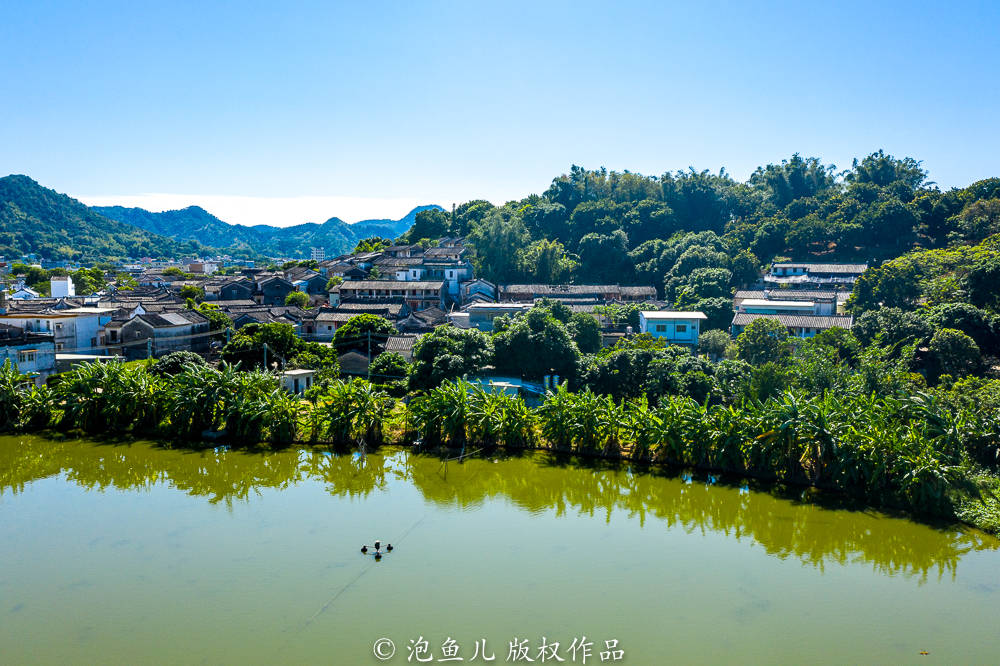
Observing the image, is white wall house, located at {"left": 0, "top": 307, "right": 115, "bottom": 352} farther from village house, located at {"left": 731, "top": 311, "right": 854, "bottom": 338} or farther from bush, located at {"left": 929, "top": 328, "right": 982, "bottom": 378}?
bush, located at {"left": 929, "top": 328, "right": 982, "bottom": 378}

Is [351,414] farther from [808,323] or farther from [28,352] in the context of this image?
[808,323]

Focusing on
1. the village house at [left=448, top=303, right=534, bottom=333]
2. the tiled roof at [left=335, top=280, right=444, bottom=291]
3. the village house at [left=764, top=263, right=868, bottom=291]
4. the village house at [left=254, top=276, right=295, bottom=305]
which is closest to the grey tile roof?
the village house at [left=764, top=263, right=868, bottom=291]

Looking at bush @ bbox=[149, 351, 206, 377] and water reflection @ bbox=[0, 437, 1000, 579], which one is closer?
water reflection @ bbox=[0, 437, 1000, 579]

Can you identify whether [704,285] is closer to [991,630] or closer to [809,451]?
[809,451]

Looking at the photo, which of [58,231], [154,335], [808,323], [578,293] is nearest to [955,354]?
[808,323]

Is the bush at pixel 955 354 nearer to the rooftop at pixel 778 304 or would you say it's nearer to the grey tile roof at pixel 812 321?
the grey tile roof at pixel 812 321

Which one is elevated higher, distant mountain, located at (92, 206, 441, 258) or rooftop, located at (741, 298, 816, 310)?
distant mountain, located at (92, 206, 441, 258)
